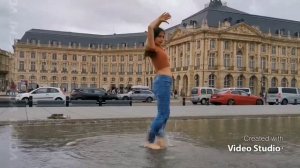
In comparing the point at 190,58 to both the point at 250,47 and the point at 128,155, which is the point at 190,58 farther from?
the point at 128,155

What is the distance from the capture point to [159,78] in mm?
7988

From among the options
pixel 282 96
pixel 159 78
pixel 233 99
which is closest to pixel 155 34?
pixel 159 78

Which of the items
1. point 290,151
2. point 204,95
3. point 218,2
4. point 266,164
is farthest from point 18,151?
point 218,2

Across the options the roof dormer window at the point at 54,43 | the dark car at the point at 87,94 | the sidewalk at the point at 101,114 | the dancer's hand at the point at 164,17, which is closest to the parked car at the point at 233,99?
the dark car at the point at 87,94

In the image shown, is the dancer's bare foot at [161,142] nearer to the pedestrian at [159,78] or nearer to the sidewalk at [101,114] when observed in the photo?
the pedestrian at [159,78]

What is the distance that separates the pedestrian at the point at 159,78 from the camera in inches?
310

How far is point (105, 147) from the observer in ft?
25.7

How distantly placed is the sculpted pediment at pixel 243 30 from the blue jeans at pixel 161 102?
256 feet

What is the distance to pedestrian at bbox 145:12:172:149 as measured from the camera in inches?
310

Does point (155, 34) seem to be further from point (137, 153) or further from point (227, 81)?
point (227, 81)

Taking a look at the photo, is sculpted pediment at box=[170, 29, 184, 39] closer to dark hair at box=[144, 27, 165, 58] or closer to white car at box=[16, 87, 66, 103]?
white car at box=[16, 87, 66, 103]

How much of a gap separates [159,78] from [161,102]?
48cm

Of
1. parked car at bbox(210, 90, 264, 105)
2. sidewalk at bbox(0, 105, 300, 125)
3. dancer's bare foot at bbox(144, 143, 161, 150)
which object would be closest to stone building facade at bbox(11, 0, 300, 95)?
parked car at bbox(210, 90, 264, 105)

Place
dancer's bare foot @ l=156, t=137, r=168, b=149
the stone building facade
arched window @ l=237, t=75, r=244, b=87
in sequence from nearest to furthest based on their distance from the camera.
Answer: dancer's bare foot @ l=156, t=137, r=168, b=149 < the stone building facade < arched window @ l=237, t=75, r=244, b=87
